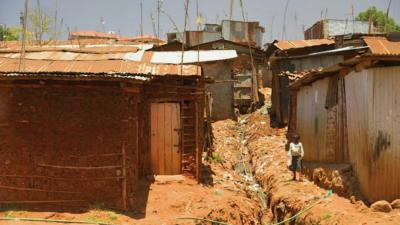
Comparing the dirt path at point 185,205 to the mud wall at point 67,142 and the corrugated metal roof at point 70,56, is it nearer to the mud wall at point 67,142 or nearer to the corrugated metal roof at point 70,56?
the mud wall at point 67,142

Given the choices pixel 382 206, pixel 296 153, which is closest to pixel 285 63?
pixel 296 153

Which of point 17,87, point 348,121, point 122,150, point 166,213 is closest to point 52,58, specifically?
point 17,87

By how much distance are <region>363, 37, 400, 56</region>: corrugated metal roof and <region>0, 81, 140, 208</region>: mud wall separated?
4.97m

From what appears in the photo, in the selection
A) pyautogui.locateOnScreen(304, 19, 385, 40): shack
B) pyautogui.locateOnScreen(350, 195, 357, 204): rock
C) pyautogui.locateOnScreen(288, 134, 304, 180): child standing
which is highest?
pyautogui.locateOnScreen(304, 19, 385, 40): shack

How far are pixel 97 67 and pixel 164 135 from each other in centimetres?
257

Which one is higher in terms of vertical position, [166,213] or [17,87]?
[17,87]

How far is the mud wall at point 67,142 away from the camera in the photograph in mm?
8641

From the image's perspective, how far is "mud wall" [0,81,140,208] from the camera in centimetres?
864

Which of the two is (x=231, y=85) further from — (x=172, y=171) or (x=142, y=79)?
(x=142, y=79)

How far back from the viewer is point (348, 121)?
9672 millimetres

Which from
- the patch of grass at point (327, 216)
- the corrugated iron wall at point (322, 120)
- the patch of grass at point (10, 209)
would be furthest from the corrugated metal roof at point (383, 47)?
the patch of grass at point (10, 209)

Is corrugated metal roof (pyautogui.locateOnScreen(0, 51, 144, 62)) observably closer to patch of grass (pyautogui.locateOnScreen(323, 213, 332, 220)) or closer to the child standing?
the child standing

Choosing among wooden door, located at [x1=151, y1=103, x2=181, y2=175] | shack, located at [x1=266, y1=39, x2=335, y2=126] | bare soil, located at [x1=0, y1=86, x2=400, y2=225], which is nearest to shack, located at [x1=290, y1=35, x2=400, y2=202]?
bare soil, located at [x1=0, y1=86, x2=400, y2=225]

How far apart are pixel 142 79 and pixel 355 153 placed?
15.9 ft
